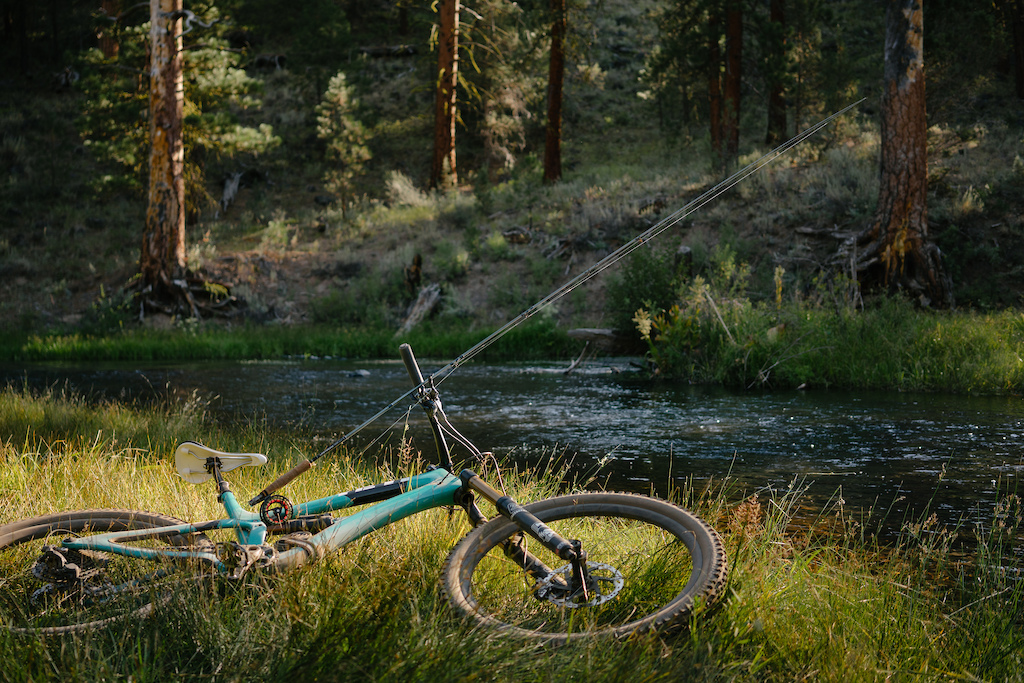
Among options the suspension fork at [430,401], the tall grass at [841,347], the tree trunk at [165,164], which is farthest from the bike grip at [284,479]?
the tree trunk at [165,164]

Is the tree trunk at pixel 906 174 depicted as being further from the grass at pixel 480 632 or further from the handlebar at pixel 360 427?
the handlebar at pixel 360 427

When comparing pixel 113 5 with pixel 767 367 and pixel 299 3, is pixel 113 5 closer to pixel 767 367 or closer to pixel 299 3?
pixel 299 3

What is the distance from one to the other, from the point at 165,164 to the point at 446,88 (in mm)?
8629

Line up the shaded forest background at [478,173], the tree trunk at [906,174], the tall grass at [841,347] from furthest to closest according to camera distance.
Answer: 1. the shaded forest background at [478,173]
2. the tree trunk at [906,174]
3. the tall grass at [841,347]

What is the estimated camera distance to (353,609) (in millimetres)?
2424

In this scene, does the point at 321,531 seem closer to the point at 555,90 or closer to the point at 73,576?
the point at 73,576

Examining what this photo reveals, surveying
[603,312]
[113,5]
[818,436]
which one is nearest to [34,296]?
[113,5]

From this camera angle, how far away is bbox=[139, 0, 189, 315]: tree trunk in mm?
15133

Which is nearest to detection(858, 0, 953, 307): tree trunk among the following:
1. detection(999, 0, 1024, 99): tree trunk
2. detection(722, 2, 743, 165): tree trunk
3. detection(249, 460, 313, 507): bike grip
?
detection(722, 2, 743, 165): tree trunk

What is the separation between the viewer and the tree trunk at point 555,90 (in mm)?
21062

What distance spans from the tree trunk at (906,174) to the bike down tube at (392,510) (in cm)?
1107

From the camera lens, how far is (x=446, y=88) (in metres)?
21.5

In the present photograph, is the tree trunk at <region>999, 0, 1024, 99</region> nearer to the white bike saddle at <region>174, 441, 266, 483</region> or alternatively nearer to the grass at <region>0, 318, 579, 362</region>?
the grass at <region>0, 318, 579, 362</region>

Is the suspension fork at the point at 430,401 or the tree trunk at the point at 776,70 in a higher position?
the tree trunk at the point at 776,70
